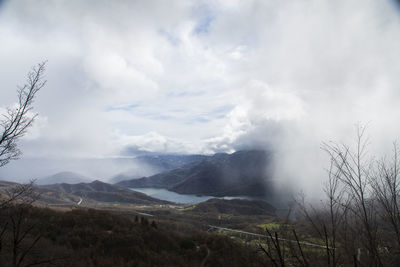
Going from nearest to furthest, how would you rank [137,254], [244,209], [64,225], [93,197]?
[137,254] < [64,225] < [244,209] < [93,197]

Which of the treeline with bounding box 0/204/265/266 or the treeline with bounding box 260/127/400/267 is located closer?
the treeline with bounding box 260/127/400/267

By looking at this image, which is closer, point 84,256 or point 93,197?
point 84,256

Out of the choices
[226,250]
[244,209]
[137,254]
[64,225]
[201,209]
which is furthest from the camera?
[244,209]

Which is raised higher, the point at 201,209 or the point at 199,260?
the point at 199,260

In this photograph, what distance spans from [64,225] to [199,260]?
13.2 metres

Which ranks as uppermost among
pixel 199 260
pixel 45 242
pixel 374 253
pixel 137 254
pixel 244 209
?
pixel 374 253

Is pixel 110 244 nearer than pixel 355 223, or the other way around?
pixel 355 223

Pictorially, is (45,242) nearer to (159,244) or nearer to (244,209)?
(159,244)

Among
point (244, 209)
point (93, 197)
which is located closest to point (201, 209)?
point (244, 209)

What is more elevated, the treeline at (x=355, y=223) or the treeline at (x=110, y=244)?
the treeline at (x=355, y=223)

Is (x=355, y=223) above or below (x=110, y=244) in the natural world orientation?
above

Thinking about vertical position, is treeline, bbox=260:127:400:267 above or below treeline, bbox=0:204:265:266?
above

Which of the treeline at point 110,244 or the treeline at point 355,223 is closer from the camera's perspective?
the treeline at point 355,223

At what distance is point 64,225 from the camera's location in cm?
1906
